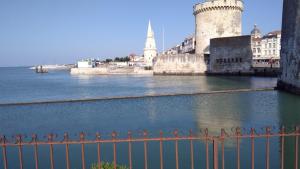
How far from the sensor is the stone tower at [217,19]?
38.6 metres

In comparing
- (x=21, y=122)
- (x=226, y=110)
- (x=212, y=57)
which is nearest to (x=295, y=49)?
(x=226, y=110)

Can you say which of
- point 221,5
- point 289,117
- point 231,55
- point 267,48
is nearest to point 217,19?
point 221,5

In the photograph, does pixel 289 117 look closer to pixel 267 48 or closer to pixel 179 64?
pixel 179 64

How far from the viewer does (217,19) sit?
3878 centimetres

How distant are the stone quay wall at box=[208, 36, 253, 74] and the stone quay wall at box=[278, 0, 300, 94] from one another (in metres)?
14.9

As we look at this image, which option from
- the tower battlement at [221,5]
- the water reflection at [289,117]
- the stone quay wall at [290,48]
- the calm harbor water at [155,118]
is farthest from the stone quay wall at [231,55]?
the water reflection at [289,117]

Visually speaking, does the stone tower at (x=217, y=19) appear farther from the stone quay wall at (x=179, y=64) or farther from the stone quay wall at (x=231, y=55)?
the stone quay wall at (x=231, y=55)

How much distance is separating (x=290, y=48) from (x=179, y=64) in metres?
24.9

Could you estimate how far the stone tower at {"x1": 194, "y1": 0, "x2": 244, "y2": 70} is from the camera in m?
38.6

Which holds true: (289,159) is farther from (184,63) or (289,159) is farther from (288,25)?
(184,63)

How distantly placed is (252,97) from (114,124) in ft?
30.9

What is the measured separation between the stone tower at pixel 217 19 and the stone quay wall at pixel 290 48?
18.5 metres

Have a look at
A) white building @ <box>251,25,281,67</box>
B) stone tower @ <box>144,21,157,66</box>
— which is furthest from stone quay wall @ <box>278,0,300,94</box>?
stone tower @ <box>144,21,157,66</box>

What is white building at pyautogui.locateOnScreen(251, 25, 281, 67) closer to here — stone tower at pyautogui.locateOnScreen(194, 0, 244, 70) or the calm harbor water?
stone tower at pyautogui.locateOnScreen(194, 0, 244, 70)
